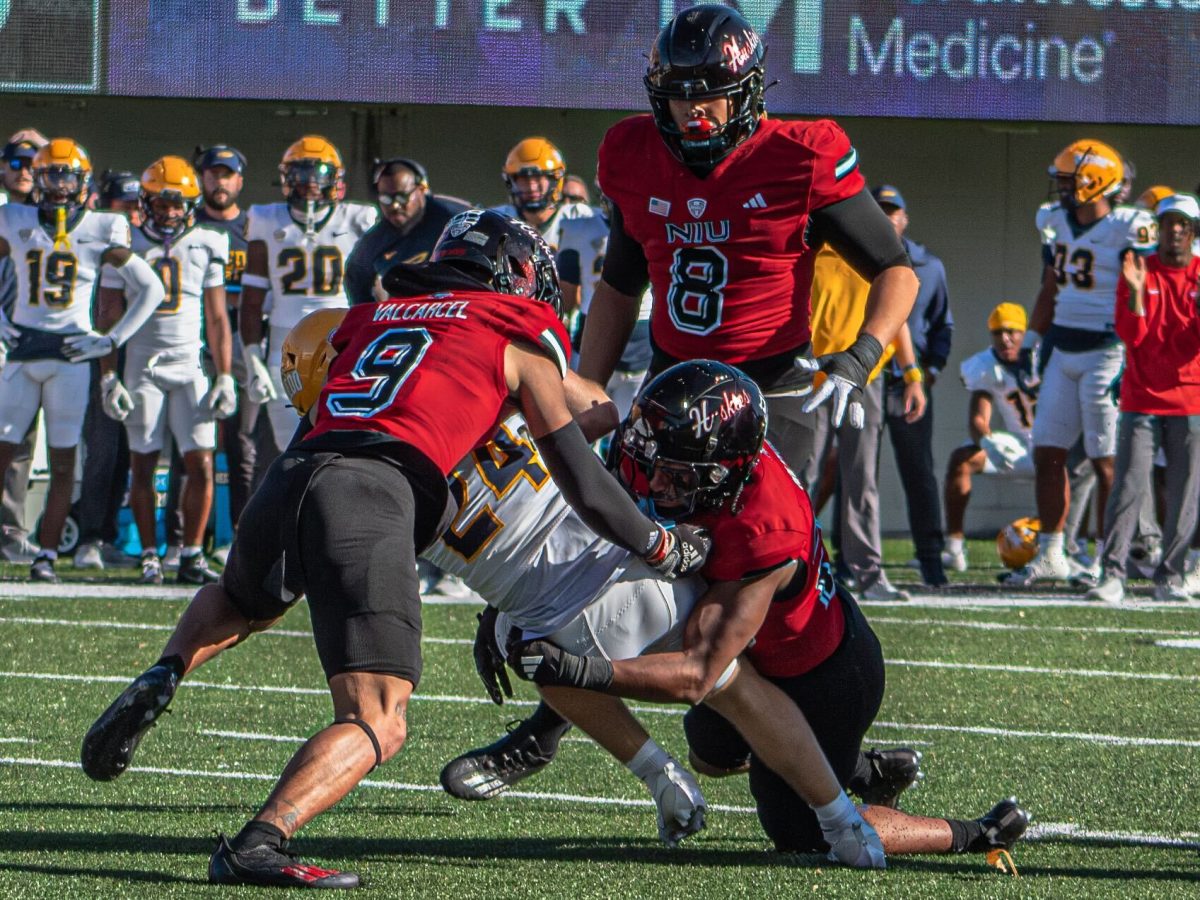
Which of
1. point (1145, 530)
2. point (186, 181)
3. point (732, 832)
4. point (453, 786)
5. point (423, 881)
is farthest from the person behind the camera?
point (1145, 530)

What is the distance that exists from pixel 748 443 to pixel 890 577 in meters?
6.48

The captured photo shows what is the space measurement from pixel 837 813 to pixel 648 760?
1.35 ft

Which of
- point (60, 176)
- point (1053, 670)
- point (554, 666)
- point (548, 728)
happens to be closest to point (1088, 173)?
point (1053, 670)

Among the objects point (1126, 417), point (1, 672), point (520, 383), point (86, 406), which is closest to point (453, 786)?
point (520, 383)

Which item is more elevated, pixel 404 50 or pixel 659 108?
pixel 404 50

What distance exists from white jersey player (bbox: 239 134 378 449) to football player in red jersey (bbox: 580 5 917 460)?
4.87m

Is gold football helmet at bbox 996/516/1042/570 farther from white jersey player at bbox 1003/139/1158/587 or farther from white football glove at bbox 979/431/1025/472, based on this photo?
white football glove at bbox 979/431/1025/472

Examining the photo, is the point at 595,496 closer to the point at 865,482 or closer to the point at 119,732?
the point at 119,732

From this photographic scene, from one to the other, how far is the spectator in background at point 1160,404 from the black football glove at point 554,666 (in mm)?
5684

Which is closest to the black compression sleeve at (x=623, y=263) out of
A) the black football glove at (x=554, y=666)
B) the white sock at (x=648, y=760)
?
the white sock at (x=648, y=760)

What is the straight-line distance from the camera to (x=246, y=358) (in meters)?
9.43

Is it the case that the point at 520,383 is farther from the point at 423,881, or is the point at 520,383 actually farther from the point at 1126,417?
the point at 1126,417

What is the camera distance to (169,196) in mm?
9594

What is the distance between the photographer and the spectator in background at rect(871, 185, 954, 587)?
938 cm
